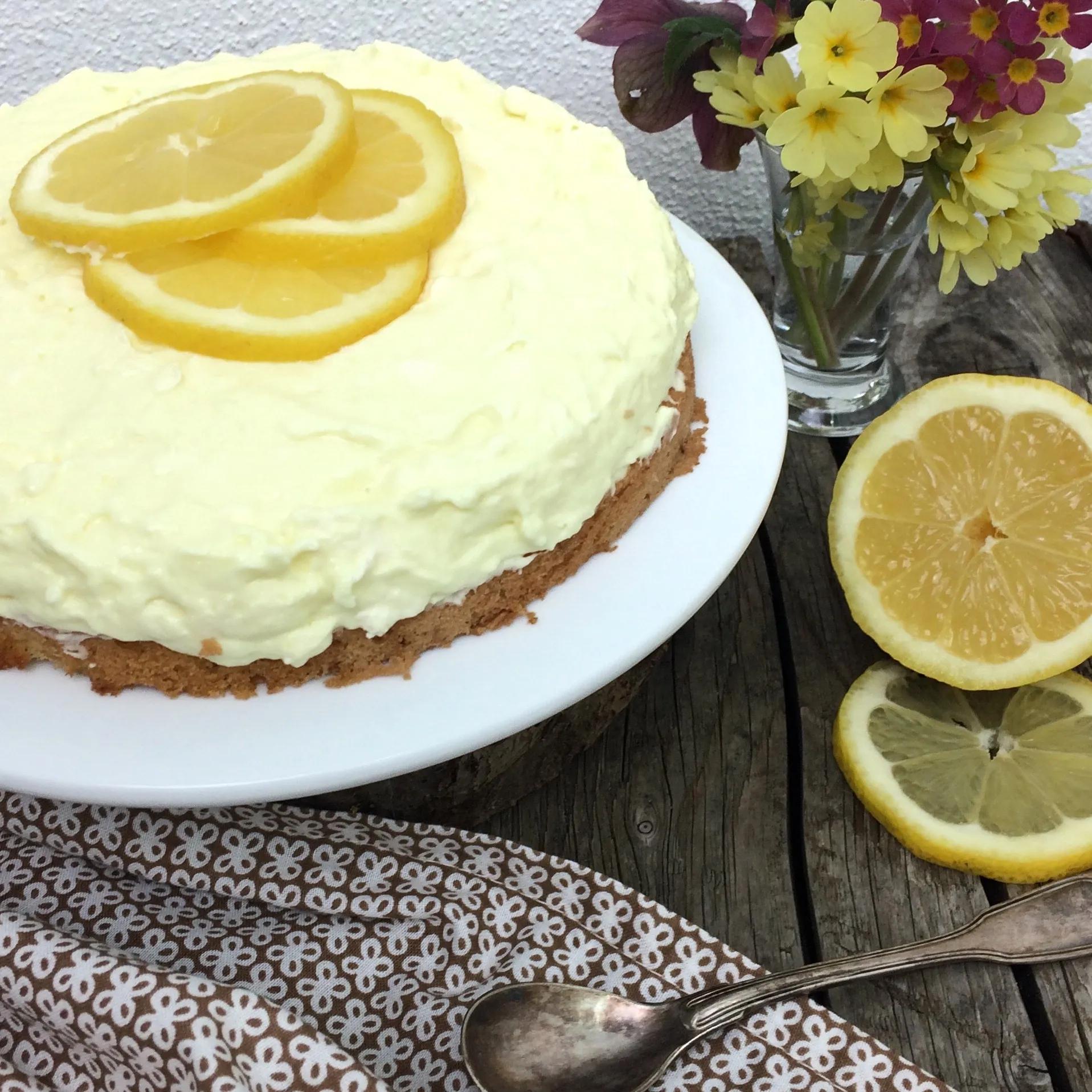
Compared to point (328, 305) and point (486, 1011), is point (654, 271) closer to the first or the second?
point (328, 305)

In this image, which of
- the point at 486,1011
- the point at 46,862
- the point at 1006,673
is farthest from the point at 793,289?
the point at 46,862

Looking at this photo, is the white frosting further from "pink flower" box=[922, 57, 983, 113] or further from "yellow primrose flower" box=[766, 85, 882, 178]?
"pink flower" box=[922, 57, 983, 113]

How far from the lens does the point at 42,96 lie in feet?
5.98

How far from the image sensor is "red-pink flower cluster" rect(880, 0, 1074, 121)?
4.98 ft

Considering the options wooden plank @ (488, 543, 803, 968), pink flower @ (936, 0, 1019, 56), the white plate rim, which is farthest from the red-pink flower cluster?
wooden plank @ (488, 543, 803, 968)

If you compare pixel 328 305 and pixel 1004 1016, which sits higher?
pixel 328 305

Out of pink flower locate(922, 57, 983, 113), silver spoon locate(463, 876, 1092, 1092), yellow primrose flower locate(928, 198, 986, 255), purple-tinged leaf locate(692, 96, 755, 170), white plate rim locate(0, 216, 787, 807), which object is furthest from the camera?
purple-tinged leaf locate(692, 96, 755, 170)

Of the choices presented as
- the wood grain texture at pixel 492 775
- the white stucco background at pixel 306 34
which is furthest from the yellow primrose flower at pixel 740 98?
the wood grain texture at pixel 492 775

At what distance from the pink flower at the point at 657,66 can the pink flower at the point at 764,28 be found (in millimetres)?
117

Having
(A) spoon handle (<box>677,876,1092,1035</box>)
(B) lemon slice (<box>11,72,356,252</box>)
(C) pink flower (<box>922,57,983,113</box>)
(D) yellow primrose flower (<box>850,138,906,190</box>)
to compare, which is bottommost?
(A) spoon handle (<box>677,876,1092,1035</box>)

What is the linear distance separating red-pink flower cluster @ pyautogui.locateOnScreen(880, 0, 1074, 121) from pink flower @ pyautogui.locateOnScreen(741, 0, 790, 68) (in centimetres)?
17

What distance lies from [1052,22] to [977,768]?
1.03 meters

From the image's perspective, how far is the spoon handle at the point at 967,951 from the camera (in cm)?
139

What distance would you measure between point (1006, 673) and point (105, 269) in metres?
1.37
